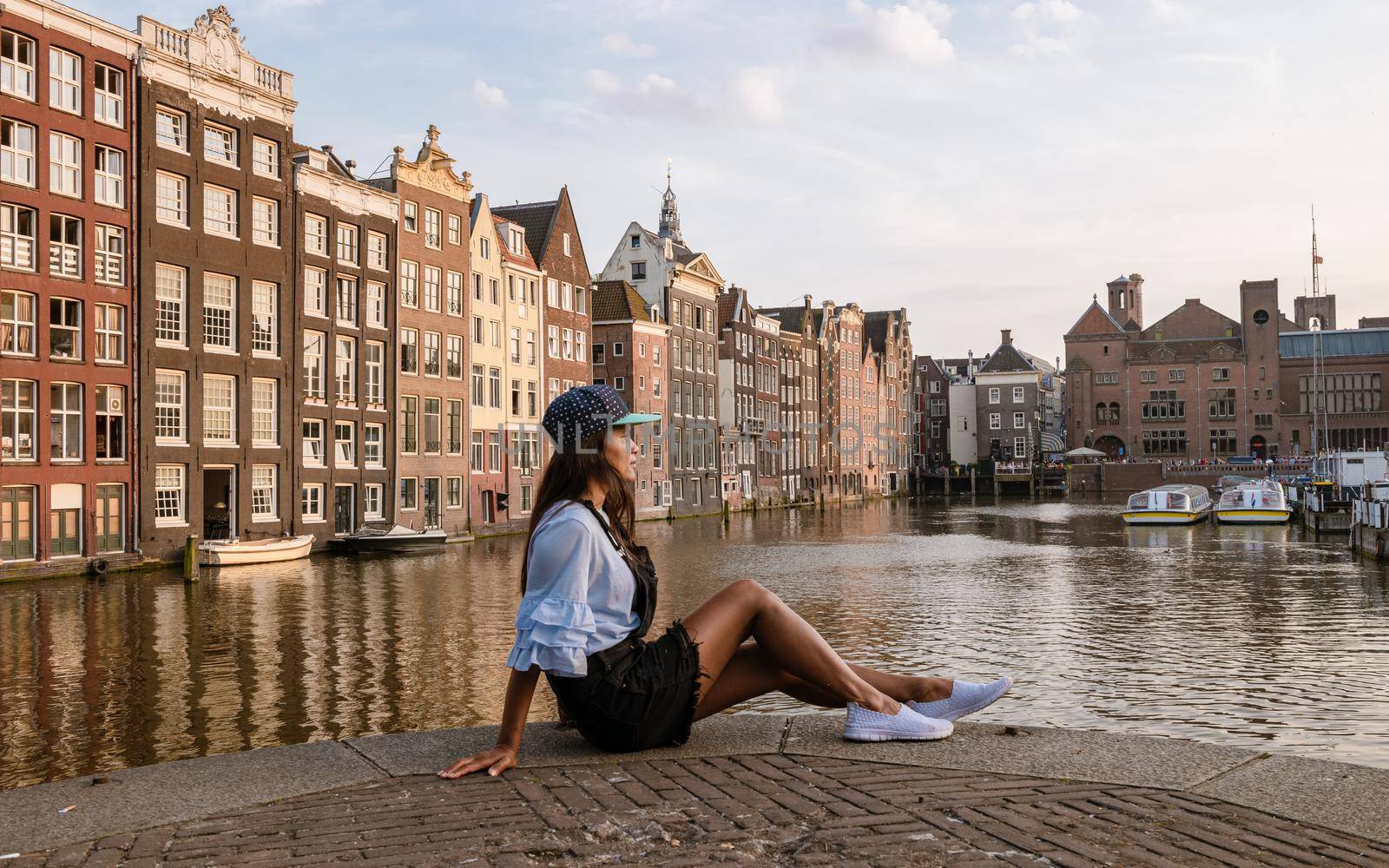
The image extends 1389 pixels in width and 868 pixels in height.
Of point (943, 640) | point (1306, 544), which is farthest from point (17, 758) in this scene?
point (1306, 544)

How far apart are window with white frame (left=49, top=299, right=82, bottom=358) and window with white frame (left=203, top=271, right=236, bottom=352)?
16.8 ft

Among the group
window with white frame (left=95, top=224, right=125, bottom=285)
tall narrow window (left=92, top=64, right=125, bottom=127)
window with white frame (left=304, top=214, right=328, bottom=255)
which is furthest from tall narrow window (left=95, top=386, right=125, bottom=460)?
window with white frame (left=304, top=214, right=328, bottom=255)

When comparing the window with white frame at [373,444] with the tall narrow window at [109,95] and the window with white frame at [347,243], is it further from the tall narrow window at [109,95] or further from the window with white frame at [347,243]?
the tall narrow window at [109,95]

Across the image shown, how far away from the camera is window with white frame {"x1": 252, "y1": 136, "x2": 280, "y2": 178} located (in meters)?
46.8

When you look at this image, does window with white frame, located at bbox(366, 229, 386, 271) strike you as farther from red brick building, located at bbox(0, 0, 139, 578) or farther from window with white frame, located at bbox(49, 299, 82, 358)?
window with white frame, located at bbox(49, 299, 82, 358)

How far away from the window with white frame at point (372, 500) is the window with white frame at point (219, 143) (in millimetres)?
14359

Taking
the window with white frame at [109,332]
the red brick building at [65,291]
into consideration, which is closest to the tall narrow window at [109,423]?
the red brick building at [65,291]

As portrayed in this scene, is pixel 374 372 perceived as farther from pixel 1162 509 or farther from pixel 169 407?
pixel 1162 509

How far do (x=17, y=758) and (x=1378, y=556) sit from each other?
4001 centimetres

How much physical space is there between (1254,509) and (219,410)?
5238 centimetres

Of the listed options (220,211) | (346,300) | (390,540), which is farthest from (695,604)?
(346,300)

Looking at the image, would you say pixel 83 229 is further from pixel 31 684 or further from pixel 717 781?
pixel 717 781

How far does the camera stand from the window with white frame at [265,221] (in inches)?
1843

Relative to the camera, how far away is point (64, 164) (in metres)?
39.1
